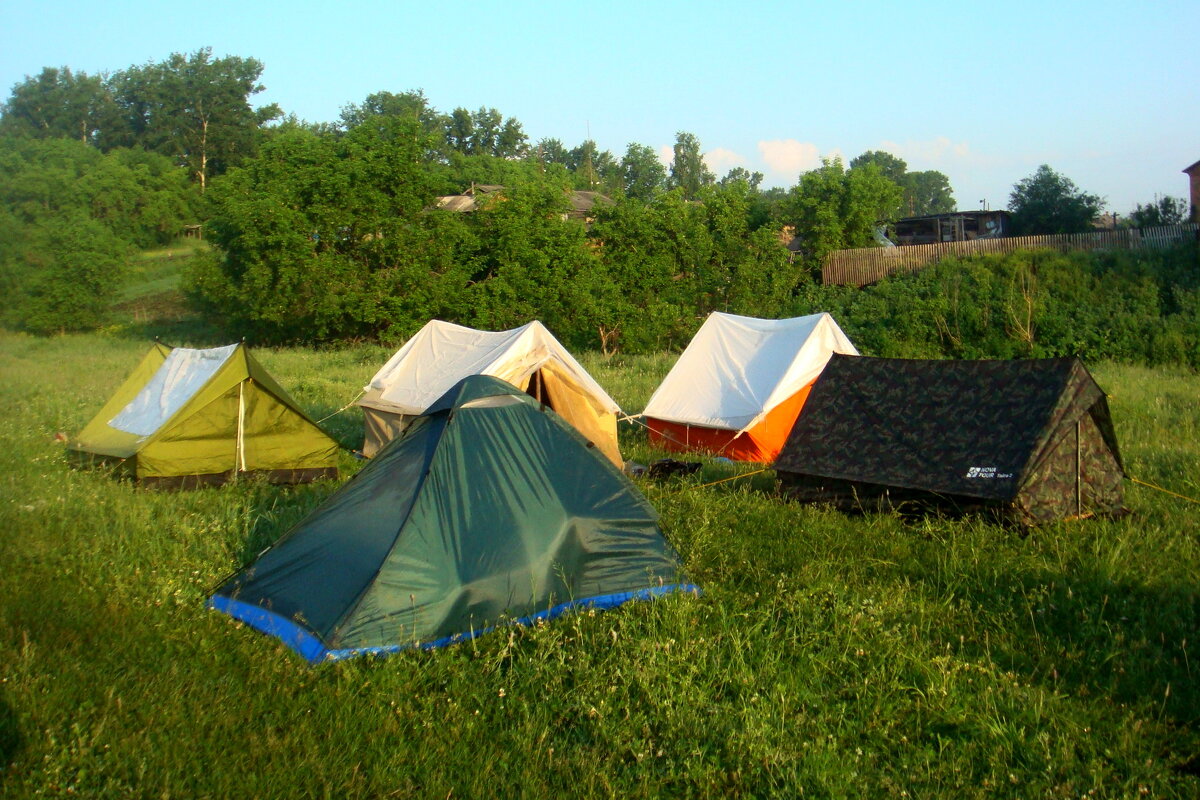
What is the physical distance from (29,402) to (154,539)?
466 inches

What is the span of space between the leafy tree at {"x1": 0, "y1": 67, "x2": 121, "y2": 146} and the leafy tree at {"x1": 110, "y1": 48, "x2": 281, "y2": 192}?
4.82 ft

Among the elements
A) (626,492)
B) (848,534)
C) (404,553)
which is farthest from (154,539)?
(848,534)

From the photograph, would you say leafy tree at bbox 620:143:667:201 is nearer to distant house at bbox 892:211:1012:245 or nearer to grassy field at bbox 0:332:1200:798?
distant house at bbox 892:211:1012:245

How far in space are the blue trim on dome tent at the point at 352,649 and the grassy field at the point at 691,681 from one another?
3.1 inches

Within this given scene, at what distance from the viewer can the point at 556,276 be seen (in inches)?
1282

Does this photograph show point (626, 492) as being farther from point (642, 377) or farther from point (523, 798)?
point (642, 377)

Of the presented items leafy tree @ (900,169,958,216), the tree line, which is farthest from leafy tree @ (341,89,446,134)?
leafy tree @ (900,169,958,216)

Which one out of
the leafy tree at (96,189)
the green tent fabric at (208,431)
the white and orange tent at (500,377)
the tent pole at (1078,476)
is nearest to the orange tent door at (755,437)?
the white and orange tent at (500,377)

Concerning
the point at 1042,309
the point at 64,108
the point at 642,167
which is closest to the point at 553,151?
the point at 642,167

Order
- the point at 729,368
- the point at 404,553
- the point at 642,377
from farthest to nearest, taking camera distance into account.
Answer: the point at 642,377 < the point at 729,368 < the point at 404,553

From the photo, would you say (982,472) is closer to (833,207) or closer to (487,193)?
(833,207)

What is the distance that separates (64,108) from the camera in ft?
182

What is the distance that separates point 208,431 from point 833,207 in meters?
28.4

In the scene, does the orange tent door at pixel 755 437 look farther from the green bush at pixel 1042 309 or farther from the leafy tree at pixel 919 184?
the leafy tree at pixel 919 184
